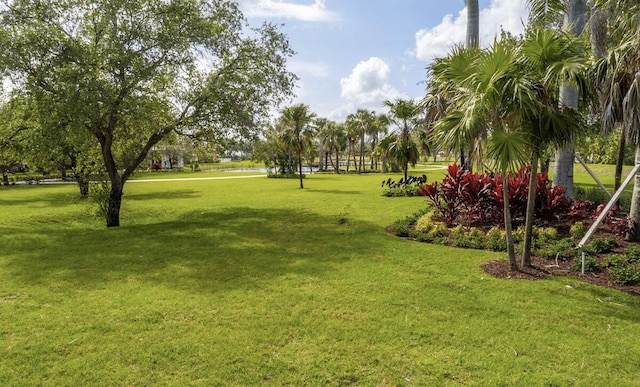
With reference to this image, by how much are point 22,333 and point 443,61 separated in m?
7.37

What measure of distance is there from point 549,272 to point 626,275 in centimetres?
109

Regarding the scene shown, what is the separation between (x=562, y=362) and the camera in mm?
4008

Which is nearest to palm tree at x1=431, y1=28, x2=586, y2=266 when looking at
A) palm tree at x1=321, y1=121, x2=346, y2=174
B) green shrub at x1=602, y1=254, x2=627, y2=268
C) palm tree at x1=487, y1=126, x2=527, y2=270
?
palm tree at x1=487, y1=126, x2=527, y2=270

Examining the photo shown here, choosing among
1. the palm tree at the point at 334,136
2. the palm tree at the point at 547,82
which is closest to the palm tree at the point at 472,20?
the palm tree at the point at 547,82

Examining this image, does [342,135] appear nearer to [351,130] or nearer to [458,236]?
[351,130]

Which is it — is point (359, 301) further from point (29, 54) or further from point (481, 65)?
point (29, 54)

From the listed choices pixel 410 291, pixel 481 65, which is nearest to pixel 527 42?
pixel 481 65

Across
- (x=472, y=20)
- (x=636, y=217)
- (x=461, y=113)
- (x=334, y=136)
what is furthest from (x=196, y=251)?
(x=334, y=136)

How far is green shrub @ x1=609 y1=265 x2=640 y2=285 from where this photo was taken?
6.07 meters

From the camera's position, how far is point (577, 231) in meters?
8.52

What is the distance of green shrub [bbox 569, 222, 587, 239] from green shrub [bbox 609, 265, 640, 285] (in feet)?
6.92

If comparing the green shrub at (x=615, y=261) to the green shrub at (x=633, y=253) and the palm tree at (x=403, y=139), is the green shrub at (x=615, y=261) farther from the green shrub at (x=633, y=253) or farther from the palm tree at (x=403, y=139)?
the palm tree at (x=403, y=139)

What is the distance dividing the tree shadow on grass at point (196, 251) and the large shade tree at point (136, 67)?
8.42ft

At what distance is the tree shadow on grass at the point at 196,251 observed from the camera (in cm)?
722
